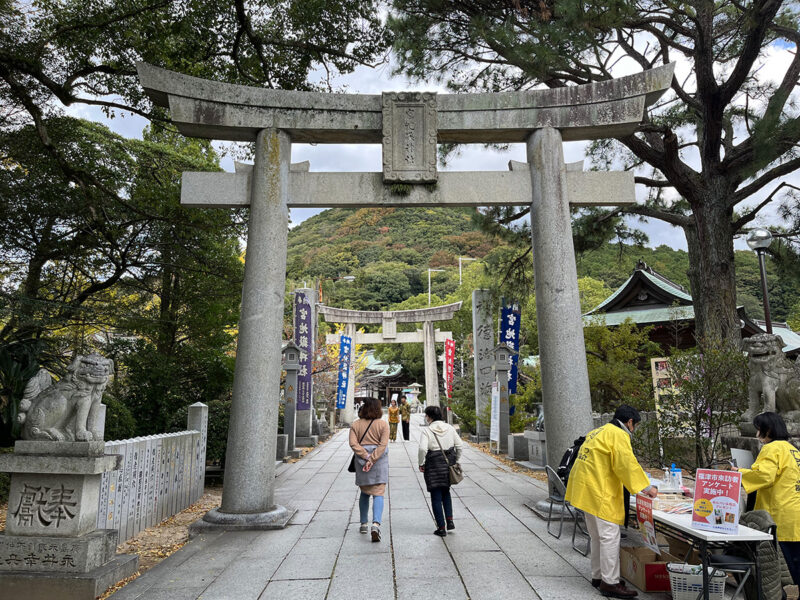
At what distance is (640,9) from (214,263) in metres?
8.99

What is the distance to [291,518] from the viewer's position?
627 centimetres

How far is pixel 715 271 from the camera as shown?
32.0 feet

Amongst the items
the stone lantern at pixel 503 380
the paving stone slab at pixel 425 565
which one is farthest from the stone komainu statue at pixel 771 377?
the stone lantern at pixel 503 380

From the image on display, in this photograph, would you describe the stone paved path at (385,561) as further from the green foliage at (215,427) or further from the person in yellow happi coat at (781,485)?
the green foliage at (215,427)

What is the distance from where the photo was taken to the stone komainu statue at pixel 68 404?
13.0 ft

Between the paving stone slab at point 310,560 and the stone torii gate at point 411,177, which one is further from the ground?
the stone torii gate at point 411,177

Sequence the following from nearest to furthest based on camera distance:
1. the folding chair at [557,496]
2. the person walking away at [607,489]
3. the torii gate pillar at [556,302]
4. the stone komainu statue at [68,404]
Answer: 1. the person walking away at [607,489]
2. the stone komainu statue at [68,404]
3. the folding chair at [557,496]
4. the torii gate pillar at [556,302]

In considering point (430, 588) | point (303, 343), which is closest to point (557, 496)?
point (430, 588)

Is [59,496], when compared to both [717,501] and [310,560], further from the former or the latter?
[717,501]

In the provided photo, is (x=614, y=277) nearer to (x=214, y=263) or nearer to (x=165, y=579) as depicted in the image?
(x=214, y=263)

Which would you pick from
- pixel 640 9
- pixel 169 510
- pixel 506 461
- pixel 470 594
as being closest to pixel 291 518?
pixel 169 510

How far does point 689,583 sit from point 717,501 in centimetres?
66

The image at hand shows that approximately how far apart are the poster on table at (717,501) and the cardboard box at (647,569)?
76cm

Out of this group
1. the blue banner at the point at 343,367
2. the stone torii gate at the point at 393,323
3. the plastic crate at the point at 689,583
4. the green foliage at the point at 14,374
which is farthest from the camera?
the stone torii gate at the point at 393,323
